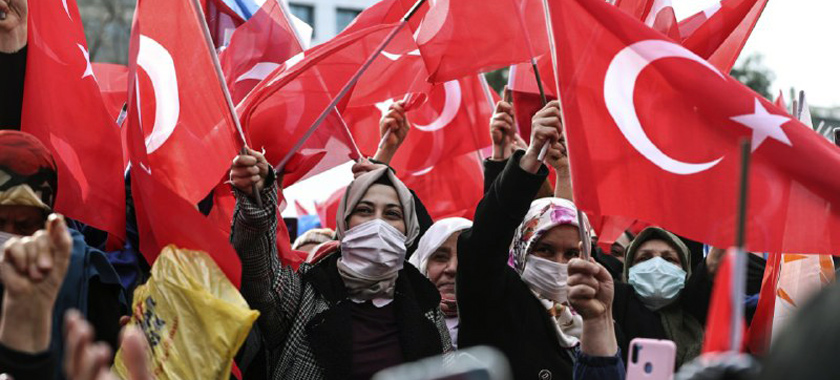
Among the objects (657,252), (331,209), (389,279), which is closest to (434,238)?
(389,279)

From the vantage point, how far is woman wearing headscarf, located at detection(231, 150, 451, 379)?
3.79 m

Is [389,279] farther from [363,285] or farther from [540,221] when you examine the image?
[540,221]

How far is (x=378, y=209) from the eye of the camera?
4227 mm

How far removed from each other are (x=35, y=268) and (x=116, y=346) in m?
Answer: 1.20

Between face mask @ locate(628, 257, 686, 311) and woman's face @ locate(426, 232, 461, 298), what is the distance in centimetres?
83

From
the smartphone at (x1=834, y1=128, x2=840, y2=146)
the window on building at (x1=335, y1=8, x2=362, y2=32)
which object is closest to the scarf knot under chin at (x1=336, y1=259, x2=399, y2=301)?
the smartphone at (x1=834, y1=128, x2=840, y2=146)

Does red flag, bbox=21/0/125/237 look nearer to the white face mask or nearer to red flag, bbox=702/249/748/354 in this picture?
the white face mask

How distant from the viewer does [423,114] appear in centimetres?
636

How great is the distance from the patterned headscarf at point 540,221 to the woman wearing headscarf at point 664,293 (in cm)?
52

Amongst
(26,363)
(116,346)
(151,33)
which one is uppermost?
(151,33)

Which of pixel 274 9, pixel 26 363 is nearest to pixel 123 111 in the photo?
pixel 274 9

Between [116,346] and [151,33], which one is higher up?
[151,33]

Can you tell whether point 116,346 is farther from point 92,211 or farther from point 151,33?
point 151,33

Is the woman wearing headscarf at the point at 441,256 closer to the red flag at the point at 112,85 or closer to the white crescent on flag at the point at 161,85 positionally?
the white crescent on flag at the point at 161,85
